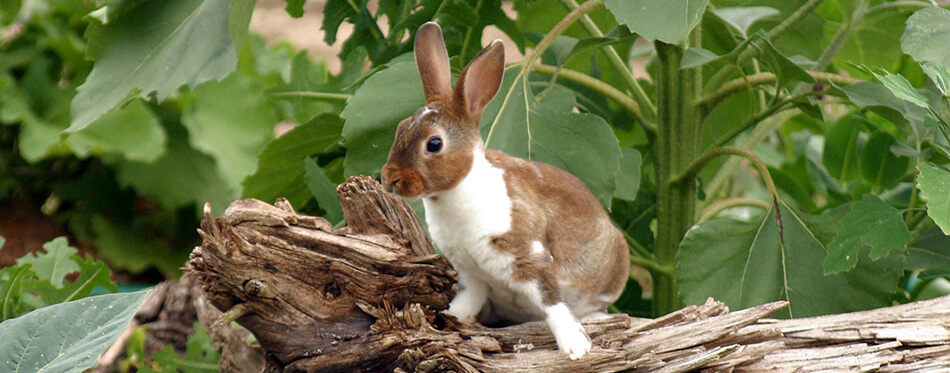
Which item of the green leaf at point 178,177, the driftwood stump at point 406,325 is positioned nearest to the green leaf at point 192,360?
the driftwood stump at point 406,325

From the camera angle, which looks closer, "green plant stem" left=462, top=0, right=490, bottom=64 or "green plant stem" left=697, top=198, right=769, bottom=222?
"green plant stem" left=462, top=0, right=490, bottom=64

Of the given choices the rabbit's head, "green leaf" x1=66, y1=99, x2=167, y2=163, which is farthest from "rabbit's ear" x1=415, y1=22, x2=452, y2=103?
"green leaf" x1=66, y1=99, x2=167, y2=163

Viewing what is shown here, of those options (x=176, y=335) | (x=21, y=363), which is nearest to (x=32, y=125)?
(x=176, y=335)

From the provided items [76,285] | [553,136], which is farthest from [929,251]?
[76,285]

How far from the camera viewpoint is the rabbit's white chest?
56.8 inches

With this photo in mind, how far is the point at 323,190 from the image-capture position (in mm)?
1924

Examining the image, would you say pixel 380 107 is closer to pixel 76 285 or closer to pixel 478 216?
pixel 478 216

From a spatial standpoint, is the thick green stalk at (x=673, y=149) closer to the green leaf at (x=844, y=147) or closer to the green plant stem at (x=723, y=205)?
the green plant stem at (x=723, y=205)

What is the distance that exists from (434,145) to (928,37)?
3.10 feet

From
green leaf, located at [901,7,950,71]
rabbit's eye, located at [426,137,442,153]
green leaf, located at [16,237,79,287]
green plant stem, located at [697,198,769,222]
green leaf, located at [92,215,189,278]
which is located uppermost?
green leaf, located at [901,7,950,71]

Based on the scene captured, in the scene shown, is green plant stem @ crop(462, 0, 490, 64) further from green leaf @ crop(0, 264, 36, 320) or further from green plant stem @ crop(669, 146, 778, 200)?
green leaf @ crop(0, 264, 36, 320)

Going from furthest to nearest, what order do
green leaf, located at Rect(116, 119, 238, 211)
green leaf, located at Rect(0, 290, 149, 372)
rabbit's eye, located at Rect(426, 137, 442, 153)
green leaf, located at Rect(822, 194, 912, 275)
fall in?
green leaf, located at Rect(116, 119, 238, 211)
green leaf, located at Rect(822, 194, 912, 275)
rabbit's eye, located at Rect(426, 137, 442, 153)
green leaf, located at Rect(0, 290, 149, 372)

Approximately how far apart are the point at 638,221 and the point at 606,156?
566mm

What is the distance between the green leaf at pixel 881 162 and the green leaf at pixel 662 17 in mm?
1036
